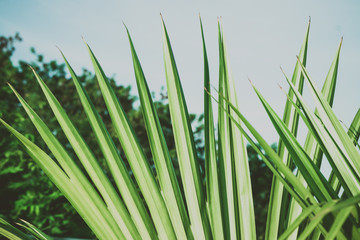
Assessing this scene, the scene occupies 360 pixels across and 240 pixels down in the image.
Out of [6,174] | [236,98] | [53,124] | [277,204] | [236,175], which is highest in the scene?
[53,124]

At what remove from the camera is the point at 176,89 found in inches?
34.1

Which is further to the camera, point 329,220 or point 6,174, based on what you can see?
point 6,174

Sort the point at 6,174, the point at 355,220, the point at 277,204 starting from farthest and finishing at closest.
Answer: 1. the point at 6,174
2. the point at 277,204
3. the point at 355,220

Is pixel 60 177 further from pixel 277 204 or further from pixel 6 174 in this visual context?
pixel 6 174

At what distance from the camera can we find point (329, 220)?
515mm

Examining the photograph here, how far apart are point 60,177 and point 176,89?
42cm

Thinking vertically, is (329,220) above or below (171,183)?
below

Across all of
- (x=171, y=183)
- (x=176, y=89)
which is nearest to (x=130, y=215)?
(x=171, y=183)

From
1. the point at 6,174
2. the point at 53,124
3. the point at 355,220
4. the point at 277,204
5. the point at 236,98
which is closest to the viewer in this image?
the point at 355,220

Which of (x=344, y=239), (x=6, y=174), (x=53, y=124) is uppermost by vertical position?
(x=53, y=124)

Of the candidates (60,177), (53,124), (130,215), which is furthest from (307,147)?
(53,124)

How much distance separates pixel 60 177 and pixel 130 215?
23 centimetres

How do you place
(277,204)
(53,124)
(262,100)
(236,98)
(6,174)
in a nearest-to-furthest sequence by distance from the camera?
1. (262,100)
2. (277,204)
3. (236,98)
4. (6,174)
5. (53,124)

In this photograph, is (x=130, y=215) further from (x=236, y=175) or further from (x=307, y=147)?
(x=307, y=147)
